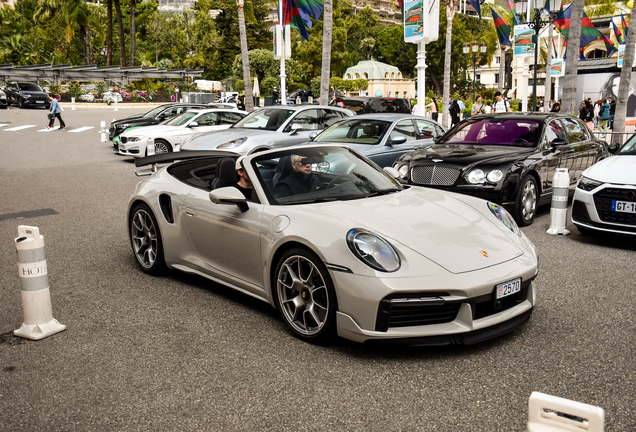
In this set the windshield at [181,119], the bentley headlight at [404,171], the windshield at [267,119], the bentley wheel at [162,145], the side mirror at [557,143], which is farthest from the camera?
the windshield at [181,119]

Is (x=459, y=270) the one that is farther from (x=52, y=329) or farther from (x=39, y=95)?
(x=39, y=95)

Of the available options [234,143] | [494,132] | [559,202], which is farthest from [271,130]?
[559,202]

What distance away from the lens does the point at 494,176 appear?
27.1 ft

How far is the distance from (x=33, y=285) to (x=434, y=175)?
5651 mm

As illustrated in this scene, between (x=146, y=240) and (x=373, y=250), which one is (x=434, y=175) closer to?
(x=146, y=240)

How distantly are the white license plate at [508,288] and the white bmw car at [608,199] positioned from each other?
347 cm

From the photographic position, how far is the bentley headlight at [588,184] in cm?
723

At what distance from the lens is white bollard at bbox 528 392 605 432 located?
197 cm

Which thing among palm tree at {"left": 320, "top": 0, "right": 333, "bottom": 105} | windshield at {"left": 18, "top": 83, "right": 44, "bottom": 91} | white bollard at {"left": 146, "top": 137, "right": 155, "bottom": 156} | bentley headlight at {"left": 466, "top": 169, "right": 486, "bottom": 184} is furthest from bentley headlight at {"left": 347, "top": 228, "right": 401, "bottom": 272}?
windshield at {"left": 18, "top": 83, "right": 44, "bottom": 91}

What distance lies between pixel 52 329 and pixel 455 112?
22.4 meters

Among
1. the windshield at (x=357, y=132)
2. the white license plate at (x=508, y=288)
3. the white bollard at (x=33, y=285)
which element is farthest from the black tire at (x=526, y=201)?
the white bollard at (x=33, y=285)

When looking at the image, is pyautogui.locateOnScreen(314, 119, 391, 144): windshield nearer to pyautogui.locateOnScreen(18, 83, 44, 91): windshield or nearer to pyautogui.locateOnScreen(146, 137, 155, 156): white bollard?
pyautogui.locateOnScreen(146, 137, 155, 156): white bollard

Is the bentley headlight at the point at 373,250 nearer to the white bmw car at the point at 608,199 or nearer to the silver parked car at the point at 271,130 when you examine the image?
the white bmw car at the point at 608,199

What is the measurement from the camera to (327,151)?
17.3 ft
